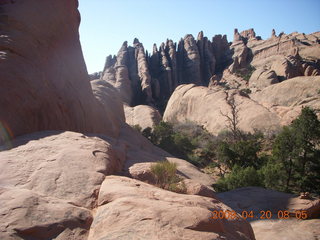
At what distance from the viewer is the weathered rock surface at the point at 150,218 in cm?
397

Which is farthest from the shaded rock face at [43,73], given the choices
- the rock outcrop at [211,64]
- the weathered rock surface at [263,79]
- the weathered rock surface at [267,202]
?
the rock outcrop at [211,64]

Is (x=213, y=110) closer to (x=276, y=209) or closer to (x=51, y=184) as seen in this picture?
(x=276, y=209)

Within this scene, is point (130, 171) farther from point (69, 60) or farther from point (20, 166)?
point (69, 60)

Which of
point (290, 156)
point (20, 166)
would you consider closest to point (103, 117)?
point (20, 166)

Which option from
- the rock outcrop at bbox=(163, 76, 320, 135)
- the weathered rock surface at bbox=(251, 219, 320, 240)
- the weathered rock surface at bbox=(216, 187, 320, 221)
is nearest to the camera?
the weathered rock surface at bbox=(251, 219, 320, 240)

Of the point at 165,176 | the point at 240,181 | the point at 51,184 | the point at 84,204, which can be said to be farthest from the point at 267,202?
the point at 51,184

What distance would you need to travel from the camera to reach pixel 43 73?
10.9 metres

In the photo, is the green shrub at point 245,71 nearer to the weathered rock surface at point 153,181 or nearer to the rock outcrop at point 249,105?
the rock outcrop at point 249,105

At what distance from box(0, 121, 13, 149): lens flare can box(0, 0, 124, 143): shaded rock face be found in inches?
2.3

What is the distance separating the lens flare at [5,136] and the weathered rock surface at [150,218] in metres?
3.45

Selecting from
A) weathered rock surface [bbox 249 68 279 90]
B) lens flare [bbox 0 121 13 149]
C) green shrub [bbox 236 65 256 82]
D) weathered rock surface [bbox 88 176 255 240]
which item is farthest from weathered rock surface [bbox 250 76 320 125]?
weathered rock surface [bbox 88 176 255 240]

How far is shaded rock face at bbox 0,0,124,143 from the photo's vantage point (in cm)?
922

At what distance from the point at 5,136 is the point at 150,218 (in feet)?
18.5

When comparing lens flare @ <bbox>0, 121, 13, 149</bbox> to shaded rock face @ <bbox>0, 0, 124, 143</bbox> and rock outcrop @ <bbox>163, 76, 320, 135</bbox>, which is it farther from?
rock outcrop @ <bbox>163, 76, 320, 135</bbox>
